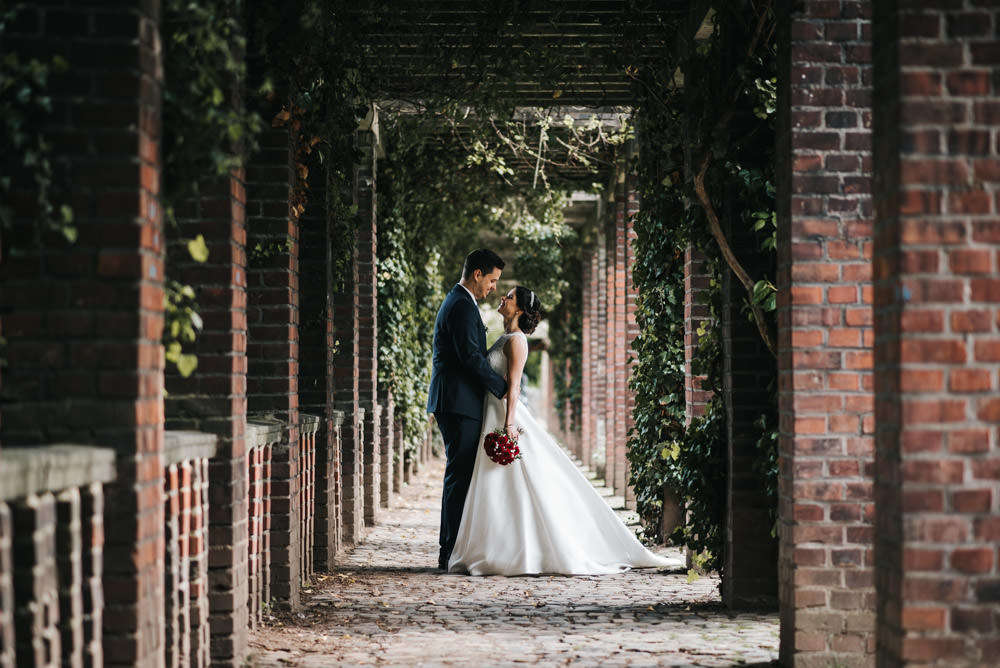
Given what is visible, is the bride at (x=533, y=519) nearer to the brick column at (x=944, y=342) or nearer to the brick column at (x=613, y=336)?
the brick column at (x=944, y=342)

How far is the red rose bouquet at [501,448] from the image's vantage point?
25.4 ft

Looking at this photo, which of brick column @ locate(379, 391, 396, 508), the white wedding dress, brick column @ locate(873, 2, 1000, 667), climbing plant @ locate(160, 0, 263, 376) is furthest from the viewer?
brick column @ locate(379, 391, 396, 508)

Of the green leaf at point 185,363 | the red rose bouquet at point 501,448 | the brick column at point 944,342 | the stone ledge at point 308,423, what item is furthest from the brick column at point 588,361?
the brick column at point 944,342

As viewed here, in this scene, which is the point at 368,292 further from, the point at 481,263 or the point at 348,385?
the point at 481,263

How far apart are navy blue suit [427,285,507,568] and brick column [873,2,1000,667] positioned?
15.6ft

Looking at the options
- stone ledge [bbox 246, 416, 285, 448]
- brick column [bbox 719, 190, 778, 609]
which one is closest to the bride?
brick column [bbox 719, 190, 778, 609]

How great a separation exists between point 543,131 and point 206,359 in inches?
254

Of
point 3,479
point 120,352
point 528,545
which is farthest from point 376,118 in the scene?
point 3,479

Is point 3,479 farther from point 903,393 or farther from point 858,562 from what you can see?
point 858,562

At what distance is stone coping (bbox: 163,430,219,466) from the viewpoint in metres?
3.73

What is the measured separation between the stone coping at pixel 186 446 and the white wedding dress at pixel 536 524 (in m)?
3.58

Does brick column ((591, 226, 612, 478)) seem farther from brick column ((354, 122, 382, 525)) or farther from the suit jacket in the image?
the suit jacket

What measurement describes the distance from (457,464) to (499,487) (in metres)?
0.34

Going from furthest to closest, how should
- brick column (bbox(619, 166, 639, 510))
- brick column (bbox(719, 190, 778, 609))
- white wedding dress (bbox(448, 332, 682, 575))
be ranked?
brick column (bbox(619, 166, 639, 510))
white wedding dress (bbox(448, 332, 682, 575))
brick column (bbox(719, 190, 778, 609))
